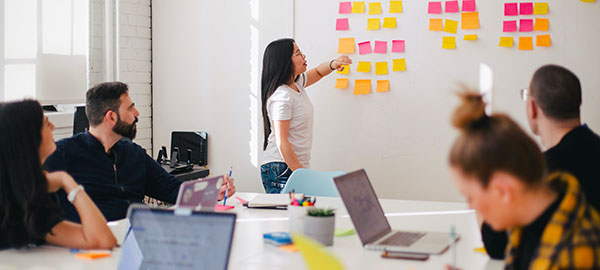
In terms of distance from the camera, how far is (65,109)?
4309mm

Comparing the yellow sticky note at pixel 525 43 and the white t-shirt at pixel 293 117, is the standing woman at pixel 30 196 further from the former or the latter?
the yellow sticky note at pixel 525 43

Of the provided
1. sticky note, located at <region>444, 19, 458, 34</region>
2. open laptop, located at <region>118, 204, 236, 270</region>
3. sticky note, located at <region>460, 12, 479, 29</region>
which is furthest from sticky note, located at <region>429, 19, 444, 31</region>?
open laptop, located at <region>118, 204, 236, 270</region>

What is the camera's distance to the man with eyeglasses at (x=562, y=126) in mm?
1916

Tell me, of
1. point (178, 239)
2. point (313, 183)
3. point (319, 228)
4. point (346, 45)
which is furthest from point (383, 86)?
point (178, 239)

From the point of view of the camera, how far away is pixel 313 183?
3.12 meters

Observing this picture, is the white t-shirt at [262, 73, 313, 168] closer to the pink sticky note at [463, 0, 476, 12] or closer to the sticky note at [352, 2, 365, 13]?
the sticky note at [352, 2, 365, 13]

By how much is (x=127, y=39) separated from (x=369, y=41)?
1771 mm

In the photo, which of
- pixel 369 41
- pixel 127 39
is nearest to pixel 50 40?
pixel 127 39

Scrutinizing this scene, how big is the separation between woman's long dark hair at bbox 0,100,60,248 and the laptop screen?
896 mm

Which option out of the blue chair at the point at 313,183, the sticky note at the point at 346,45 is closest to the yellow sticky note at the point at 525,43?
the sticky note at the point at 346,45

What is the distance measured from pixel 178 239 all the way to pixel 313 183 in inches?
65.5

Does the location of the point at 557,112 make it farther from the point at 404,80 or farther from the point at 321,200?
the point at 404,80

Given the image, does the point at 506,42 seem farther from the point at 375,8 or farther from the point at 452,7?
the point at 375,8

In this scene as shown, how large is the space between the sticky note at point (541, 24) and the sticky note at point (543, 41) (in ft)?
0.16
